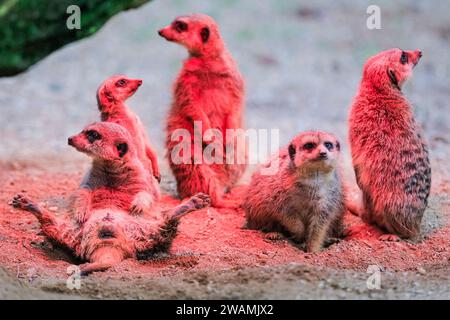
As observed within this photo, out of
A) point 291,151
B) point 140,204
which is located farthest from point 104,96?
point 291,151

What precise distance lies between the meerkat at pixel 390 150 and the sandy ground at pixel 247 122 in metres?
0.18

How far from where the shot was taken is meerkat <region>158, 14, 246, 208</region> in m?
5.33

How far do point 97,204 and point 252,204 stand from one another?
0.95 metres

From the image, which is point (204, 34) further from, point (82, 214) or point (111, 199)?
point (82, 214)

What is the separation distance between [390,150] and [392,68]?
0.49 meters

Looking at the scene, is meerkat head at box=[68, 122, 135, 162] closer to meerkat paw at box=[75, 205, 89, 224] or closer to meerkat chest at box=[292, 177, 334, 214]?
meerkat paw at box=[75, 205, 89, 224]

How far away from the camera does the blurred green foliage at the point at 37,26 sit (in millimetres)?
4609

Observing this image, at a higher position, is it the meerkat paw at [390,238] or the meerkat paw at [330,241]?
the meerkat paw at [390,238]

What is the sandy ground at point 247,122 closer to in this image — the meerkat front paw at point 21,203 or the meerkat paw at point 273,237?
the meerkat paw at point 273,237

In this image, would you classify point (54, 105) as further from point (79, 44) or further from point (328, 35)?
point (328, 35)

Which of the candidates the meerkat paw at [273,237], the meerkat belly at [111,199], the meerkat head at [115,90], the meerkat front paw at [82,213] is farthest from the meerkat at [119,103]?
the meerkat paw at [273,237]

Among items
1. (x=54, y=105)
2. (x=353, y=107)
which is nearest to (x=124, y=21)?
(x=54, y=105)

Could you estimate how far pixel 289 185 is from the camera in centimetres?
441
